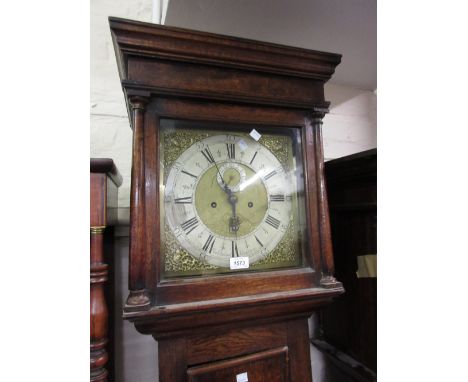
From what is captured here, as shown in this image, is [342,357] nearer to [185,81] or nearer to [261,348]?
[261,348]

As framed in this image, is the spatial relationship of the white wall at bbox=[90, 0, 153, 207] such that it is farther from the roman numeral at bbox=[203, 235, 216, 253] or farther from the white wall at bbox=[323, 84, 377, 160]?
the white wall at bbox=[323, 84, 377, 160]

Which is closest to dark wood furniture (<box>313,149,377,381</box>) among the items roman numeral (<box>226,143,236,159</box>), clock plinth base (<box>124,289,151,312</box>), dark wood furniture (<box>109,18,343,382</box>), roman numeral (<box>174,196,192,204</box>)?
dark wood furniture (<box>109,18,343,382</box>)

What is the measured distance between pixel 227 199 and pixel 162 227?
0.15 m

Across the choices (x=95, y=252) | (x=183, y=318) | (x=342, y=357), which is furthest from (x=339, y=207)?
(x=95, y=252)

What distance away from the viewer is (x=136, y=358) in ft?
3.18

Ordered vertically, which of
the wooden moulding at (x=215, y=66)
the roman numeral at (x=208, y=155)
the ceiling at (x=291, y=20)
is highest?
the ceiling at (x=291, y=20)

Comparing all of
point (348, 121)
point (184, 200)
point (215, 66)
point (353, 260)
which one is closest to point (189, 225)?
point (184, 200)

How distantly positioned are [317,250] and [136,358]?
2.34 ft

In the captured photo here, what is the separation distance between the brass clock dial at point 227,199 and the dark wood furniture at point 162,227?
0.04 m

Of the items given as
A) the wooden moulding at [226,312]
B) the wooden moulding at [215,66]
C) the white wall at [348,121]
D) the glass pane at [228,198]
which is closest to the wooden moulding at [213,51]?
the wooden moulding at [215,66]

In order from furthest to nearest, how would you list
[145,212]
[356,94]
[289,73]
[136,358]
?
[356,94], [136,358], [289,73], [145,212]

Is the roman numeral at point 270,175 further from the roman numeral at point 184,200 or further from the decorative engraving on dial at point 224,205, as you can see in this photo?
the roman numeral at point 184,200

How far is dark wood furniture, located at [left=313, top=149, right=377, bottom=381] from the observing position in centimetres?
86

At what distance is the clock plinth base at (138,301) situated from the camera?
1.75 feet
